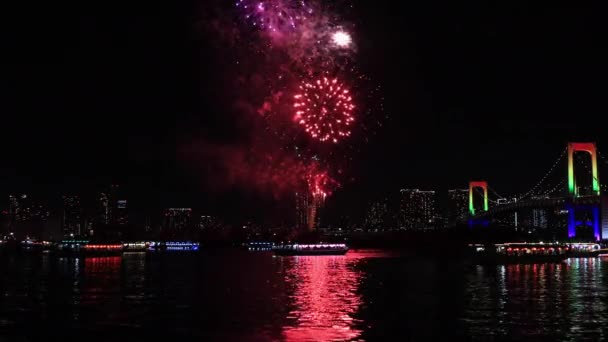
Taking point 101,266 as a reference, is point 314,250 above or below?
above

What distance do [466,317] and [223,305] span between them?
8.18m

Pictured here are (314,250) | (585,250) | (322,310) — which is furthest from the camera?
(314,250)

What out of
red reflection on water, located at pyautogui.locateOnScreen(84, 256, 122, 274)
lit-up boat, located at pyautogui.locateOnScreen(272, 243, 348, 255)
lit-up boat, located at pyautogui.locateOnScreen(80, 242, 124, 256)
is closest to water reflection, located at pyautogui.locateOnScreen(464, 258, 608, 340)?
red reflection on water, located at pyautogui.locateOnScreen(84, 256, 122, 274)

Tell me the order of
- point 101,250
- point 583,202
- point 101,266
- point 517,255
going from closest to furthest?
point 517,255 < point 101,266 < point 583,202 < point 101,250

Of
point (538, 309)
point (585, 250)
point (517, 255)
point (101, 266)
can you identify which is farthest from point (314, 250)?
point (538, 309)

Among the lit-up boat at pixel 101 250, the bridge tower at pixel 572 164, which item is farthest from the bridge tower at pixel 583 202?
the lit-up boat at pixel 101 250

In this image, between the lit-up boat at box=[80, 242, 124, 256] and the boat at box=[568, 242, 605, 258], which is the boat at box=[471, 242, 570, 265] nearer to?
the boat at box=[568, 242, 605, 258]

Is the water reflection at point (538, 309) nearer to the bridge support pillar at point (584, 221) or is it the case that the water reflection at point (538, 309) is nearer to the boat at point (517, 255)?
the boat at point (517, 255)

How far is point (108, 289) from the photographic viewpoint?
3381 cm

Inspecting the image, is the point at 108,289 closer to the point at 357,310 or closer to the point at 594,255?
the point at 357,310

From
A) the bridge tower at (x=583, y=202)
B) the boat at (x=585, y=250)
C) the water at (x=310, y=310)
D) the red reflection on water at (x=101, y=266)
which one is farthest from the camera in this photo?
the bridge tower at (x=583, y=202)

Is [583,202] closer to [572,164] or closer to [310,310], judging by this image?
[572,164]

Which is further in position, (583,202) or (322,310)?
(583,202)

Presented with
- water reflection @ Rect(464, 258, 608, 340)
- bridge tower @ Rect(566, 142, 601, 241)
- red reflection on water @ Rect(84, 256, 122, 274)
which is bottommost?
red reflection on water @ Rect(84, 256, 122, 274)
